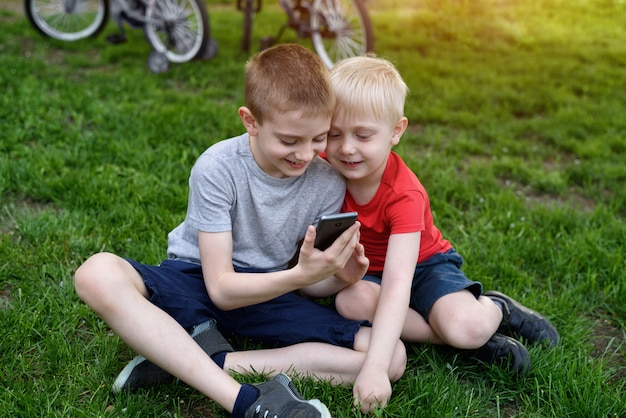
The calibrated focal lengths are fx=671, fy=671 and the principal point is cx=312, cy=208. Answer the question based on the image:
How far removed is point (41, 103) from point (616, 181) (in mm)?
3409

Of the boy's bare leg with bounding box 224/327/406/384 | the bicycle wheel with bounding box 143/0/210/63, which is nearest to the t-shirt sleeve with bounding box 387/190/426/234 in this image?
the boy's bare leg with bounding box 224/327/406/384

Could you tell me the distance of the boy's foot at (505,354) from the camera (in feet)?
7.12

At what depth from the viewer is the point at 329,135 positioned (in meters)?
2.17

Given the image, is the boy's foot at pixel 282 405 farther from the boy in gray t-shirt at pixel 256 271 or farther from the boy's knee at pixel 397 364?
the boy's knee at pixel 397 364

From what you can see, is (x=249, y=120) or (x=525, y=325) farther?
(x=525, y=325)

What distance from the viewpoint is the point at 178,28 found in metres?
5.27

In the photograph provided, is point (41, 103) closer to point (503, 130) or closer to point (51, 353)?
point (51, 353)

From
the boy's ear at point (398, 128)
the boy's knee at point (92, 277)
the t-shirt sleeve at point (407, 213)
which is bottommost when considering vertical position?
the boy's knee at point (92, 277)

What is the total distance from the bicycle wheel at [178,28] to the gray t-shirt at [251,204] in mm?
3240

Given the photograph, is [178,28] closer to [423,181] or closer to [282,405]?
[423,181]

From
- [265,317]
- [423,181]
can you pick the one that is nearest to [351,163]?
[265,317]

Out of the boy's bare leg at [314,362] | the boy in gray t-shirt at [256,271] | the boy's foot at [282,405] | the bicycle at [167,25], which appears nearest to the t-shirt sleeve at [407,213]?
the boy in gray t-shirt at [256,271]

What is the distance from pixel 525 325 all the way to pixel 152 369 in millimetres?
1277

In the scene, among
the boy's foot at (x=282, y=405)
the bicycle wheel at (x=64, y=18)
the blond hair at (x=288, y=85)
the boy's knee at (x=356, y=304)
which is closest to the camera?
the boy's foot at (x=282, y=405)
